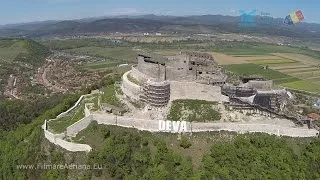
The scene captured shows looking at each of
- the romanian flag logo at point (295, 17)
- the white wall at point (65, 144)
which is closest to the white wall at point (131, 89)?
the white wall at point (65, 144)

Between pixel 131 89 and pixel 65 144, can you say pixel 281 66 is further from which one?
pixel 65 144

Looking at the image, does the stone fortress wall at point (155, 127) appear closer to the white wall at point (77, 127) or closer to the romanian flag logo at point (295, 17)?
the white wall at point (77, 127)

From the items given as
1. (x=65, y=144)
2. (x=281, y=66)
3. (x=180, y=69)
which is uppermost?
(x=180, y=69)

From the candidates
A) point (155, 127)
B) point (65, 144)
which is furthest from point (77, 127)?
point (155, 127)

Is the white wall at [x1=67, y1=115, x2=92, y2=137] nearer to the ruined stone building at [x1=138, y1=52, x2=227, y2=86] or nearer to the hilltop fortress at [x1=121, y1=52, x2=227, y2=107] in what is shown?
the hilltop fortress at [x1=121, y1=52, x2=227, y2=107]

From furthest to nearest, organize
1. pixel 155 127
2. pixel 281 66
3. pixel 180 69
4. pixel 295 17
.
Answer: pixel 281 66
pixel 295 17
pixel 180 69
pixel 155 127

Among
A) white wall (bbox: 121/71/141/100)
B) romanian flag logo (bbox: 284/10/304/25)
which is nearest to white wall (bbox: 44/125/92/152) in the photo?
white wall (bbox: 121/71/141/100)

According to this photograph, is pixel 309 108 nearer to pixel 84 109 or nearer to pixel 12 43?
pixel 84 109

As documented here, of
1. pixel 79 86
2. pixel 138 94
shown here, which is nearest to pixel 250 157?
pixel 138 94

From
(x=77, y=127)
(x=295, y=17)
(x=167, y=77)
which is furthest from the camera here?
(x=295, y=17)
